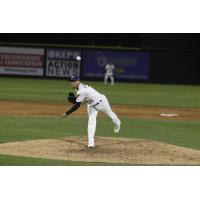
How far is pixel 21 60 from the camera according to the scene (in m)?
40.3

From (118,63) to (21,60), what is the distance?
23.2 ft

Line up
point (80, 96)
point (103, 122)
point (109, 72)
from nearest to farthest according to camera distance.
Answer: point (80, 96)
point (103, 122)
point (109, 72)

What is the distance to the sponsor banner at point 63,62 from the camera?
1586 inches

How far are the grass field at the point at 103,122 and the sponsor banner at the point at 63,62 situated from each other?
4.70m

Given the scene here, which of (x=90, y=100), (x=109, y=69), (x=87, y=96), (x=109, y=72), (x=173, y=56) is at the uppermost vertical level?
(x=173, y=56)

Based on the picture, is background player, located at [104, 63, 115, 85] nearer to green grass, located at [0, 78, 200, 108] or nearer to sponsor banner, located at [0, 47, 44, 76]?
green grass, located at [0, 78, 200, 108]

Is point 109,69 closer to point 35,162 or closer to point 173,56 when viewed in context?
point 173,56

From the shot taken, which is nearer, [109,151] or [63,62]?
[109,151]

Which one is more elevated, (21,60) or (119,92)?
(21,60)

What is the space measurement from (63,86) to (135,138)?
20.1m

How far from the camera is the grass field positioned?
632 inches

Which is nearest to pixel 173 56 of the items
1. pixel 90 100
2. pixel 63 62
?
pixel 63 62

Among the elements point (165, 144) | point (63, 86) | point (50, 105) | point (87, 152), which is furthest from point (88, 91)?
point (63, 86)

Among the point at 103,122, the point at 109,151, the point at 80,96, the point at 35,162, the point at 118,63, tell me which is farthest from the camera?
the point at 118,63
